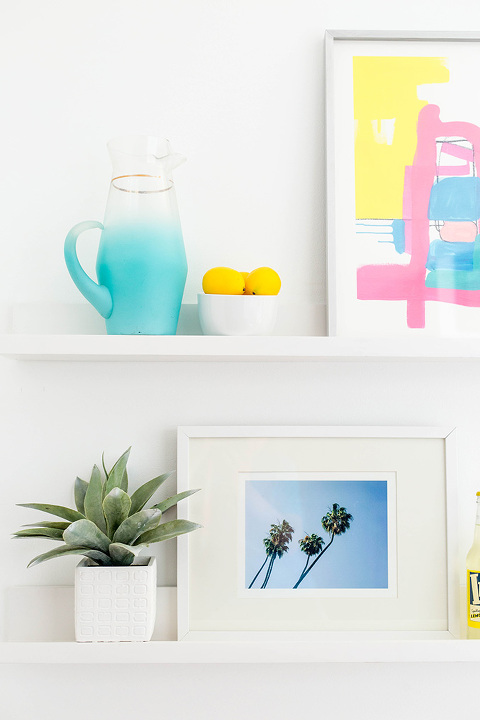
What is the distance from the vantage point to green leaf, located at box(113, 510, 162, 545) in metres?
0.90

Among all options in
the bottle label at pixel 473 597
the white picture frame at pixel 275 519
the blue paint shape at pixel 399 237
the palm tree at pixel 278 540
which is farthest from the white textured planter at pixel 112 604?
the blue paint shape at pixel 399 237

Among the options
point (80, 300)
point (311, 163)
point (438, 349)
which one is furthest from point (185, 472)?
point (311, 163)

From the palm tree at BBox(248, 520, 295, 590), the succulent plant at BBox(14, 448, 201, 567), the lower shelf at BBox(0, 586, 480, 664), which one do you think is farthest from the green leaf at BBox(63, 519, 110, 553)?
the palm tree at BBox(248, 520, 295, 590)

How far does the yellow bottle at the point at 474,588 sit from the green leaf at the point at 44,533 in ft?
1.92

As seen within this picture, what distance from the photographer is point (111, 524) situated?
92 cm

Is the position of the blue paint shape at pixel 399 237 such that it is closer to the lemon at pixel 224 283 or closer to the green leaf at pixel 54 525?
the lemon at pixel 224 283

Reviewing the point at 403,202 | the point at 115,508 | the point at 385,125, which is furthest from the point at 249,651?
the point at 385,125

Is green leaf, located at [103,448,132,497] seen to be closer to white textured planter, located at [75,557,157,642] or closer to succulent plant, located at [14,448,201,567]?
succulent plant, located at [14,448,201,567]

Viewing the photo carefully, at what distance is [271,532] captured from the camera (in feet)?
3.34

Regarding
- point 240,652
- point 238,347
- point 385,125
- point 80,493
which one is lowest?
point 240,652

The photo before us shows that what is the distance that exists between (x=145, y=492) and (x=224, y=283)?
32 centimetres

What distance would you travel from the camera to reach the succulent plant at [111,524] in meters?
0.90

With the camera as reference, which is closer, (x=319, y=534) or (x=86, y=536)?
(x=86, y=536)

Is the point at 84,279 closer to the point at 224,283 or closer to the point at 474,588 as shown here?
the point at 224,283
